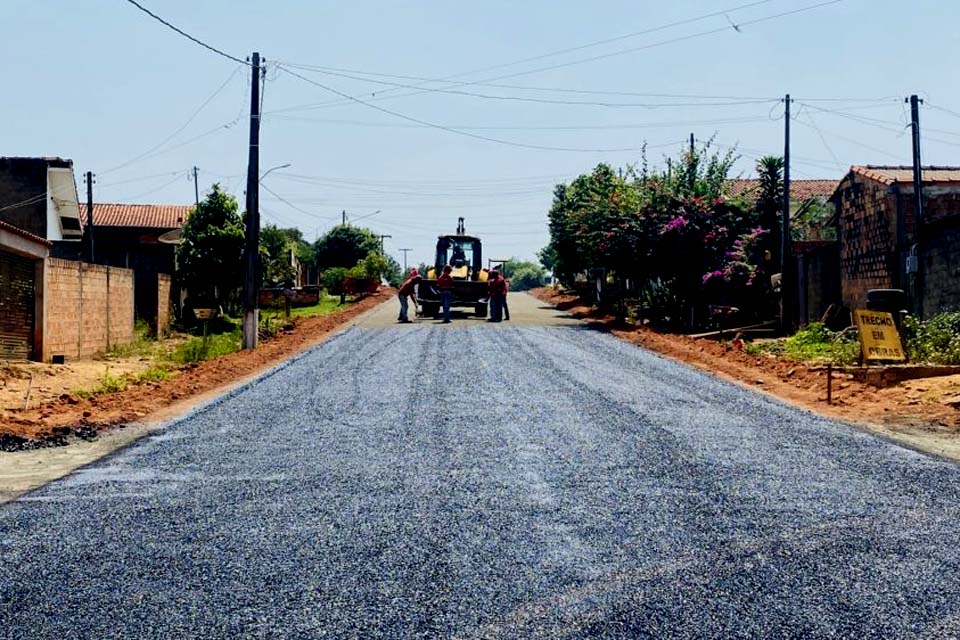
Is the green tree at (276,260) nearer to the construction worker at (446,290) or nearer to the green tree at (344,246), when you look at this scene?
the green tree at (344,246)

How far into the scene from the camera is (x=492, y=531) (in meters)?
7.41

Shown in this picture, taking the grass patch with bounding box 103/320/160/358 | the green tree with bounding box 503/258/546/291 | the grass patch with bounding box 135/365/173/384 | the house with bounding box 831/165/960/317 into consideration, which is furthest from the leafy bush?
the green tree with bounding box 503/258/546/291

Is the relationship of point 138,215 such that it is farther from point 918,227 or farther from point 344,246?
point 918,227

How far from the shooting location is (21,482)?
9.60 metres

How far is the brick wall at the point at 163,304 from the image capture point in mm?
30266

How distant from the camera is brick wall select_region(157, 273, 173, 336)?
30.3 m

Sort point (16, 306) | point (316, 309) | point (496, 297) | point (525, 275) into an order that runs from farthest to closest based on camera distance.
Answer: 1. point (525, 275)
2. point (316, 309)
3. point (496, 297)
4. point (16, 306)

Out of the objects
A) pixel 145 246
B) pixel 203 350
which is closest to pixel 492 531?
pixel 203 350

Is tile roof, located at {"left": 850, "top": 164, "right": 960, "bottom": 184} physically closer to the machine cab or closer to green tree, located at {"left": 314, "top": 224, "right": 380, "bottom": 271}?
the machine cab

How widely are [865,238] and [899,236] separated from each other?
202 cm

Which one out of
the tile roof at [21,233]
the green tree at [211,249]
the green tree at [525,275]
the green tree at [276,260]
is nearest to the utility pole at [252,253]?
the tile roof at [21,233]

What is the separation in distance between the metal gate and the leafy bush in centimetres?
1588

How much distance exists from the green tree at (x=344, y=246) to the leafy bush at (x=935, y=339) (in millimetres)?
66450

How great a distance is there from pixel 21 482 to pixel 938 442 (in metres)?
9.69
